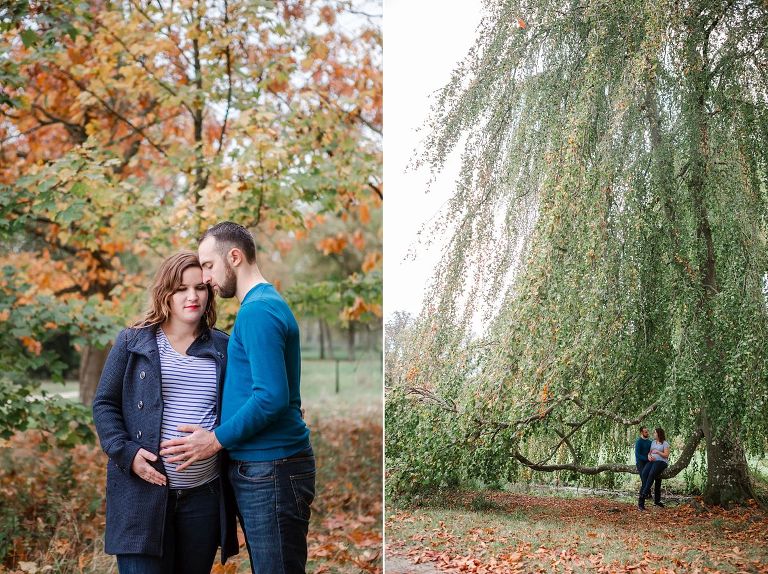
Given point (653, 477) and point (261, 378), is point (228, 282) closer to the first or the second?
point (261, 378)

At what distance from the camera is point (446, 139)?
3234 millimetres

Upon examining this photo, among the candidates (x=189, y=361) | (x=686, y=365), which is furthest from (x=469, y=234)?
(x=189, y=361)

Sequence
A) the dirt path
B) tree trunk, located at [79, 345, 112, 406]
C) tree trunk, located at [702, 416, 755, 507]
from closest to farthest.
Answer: tree trunk, located at [702, 416, 755, 507], the dirt path, tree trunk, located at [79, 345, 112, 406]

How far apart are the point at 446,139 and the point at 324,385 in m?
8.36

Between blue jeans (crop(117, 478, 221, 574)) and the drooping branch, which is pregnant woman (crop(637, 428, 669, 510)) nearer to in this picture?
the drooping branch

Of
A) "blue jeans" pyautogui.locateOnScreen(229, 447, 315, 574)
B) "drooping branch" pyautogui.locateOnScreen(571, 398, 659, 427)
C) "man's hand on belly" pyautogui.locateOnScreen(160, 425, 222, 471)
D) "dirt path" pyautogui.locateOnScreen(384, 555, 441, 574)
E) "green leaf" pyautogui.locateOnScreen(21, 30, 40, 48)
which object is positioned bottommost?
"dirt path" pyautogui.locateOnScreen(384, 555, 441, 574)

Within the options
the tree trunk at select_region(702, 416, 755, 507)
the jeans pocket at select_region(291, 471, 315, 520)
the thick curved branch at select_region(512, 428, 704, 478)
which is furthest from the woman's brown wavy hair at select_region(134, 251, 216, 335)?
the tree trunk at select_region(702, 416, 755, 507)

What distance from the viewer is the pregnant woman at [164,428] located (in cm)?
212

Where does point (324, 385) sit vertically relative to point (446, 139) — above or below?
below

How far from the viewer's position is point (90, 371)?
6789 millimetres

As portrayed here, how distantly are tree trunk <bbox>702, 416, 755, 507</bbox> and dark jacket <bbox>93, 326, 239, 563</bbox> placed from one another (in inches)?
61.9

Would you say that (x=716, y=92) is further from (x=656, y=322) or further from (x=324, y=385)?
(x=324, y=385)

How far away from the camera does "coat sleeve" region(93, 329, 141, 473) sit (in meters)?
2.11

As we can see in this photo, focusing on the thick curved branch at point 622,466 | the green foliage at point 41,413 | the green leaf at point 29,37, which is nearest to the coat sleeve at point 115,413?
the thick curved branch at point 622,466
